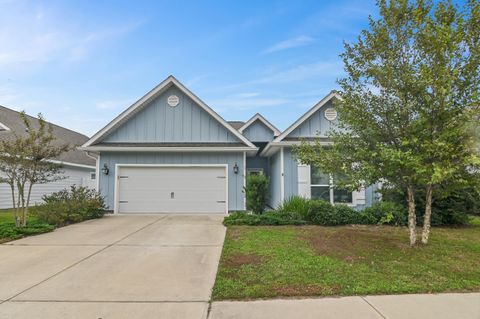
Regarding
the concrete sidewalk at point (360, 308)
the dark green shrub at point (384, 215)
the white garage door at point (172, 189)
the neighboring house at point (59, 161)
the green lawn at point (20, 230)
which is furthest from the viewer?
the neighboring house at point (59, 161)

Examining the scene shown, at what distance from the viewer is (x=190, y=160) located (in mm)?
13297

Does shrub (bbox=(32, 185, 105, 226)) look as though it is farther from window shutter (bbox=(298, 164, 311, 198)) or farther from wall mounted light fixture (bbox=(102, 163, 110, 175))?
window shutter (bbox=(298, 164, 311, 198))

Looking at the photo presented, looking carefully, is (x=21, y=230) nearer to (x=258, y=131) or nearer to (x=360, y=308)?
(x=360, y=308)

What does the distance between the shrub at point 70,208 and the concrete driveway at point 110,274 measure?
5.60 ft

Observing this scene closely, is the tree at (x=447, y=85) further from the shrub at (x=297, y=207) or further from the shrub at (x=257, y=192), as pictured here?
the shrub at (x=257, y=192)

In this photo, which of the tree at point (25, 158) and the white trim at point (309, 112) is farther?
the white trim at point (309, 112)

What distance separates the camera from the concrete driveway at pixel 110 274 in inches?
143

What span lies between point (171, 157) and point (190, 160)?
33.7 inches

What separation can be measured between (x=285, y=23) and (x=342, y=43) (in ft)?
20.7

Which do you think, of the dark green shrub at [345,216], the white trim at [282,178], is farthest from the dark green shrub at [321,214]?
the white trim at [282,178]

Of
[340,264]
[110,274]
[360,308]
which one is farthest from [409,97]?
[110,274]

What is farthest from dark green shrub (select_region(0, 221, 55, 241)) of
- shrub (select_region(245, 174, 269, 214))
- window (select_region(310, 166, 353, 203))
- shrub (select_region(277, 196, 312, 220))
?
window (select_region(310, 166, 353, 203))

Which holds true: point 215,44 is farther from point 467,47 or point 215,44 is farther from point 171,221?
point 467,47

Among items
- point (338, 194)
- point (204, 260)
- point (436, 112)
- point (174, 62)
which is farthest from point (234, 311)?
point (174, 62)
